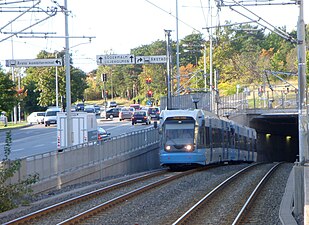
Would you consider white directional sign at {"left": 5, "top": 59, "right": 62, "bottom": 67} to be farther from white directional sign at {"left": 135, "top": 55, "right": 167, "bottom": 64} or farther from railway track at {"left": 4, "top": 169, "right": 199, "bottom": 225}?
railway track at {"left": 4, "top": 169, "right": 199, "bottom": 225}

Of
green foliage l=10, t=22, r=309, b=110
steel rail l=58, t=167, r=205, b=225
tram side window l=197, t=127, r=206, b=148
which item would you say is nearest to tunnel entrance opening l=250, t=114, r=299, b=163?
green foliage l=10, t=22, r=309, b=110

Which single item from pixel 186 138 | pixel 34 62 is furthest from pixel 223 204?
pixel 34 62

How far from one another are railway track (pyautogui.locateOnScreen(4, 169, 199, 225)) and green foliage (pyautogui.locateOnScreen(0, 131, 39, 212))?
1.51 metres

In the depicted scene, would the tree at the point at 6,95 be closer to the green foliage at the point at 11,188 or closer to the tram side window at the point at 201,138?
the tram side window at the point at 201,138

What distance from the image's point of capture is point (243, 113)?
6228 centimetres

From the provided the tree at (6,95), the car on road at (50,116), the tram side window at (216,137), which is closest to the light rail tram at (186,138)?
the tram side window at (216,137)

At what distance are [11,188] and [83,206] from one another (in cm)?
246

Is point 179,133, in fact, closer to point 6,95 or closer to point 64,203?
point 64,203

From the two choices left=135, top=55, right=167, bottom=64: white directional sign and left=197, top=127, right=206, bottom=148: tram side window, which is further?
left=135, top=55, right=167, bottom=64: white directional sign

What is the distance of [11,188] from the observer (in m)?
19.5

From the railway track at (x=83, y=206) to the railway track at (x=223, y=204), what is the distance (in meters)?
2.32

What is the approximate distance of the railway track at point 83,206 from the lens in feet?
51.8

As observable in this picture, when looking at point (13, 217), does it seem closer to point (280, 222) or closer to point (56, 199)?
point (56, 199)

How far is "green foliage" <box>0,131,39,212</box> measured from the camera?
18.9 meters
